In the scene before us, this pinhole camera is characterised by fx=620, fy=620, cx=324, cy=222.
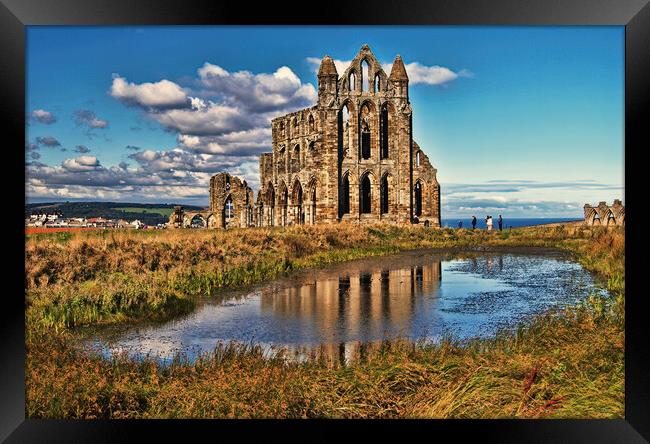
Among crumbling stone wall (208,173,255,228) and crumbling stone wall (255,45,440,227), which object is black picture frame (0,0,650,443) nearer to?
crumbling stone wall (255,45,440,227)

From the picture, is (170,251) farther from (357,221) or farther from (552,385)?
(357,221)

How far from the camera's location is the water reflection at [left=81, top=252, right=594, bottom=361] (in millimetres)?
12203

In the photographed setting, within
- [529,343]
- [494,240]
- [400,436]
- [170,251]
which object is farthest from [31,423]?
[494,240]

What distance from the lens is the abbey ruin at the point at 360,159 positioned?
4778 cm

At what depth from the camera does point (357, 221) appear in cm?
4738

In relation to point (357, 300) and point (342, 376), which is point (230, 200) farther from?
point (342, 376)

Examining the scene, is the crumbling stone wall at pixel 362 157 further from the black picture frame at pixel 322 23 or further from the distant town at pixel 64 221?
the black picture frame at pixel 322 23

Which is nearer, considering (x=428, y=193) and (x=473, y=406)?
(x=473, y=406)

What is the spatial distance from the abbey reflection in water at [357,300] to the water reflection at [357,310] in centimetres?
2

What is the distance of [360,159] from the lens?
49.0 m

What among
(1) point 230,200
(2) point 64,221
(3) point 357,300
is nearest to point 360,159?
(1) point 230,200

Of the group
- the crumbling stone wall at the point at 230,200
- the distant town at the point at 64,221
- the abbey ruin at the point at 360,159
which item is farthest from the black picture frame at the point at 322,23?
the crumbling stone wall at the point at 230,200

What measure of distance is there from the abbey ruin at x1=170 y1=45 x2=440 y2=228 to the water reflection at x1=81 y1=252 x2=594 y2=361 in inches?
923
